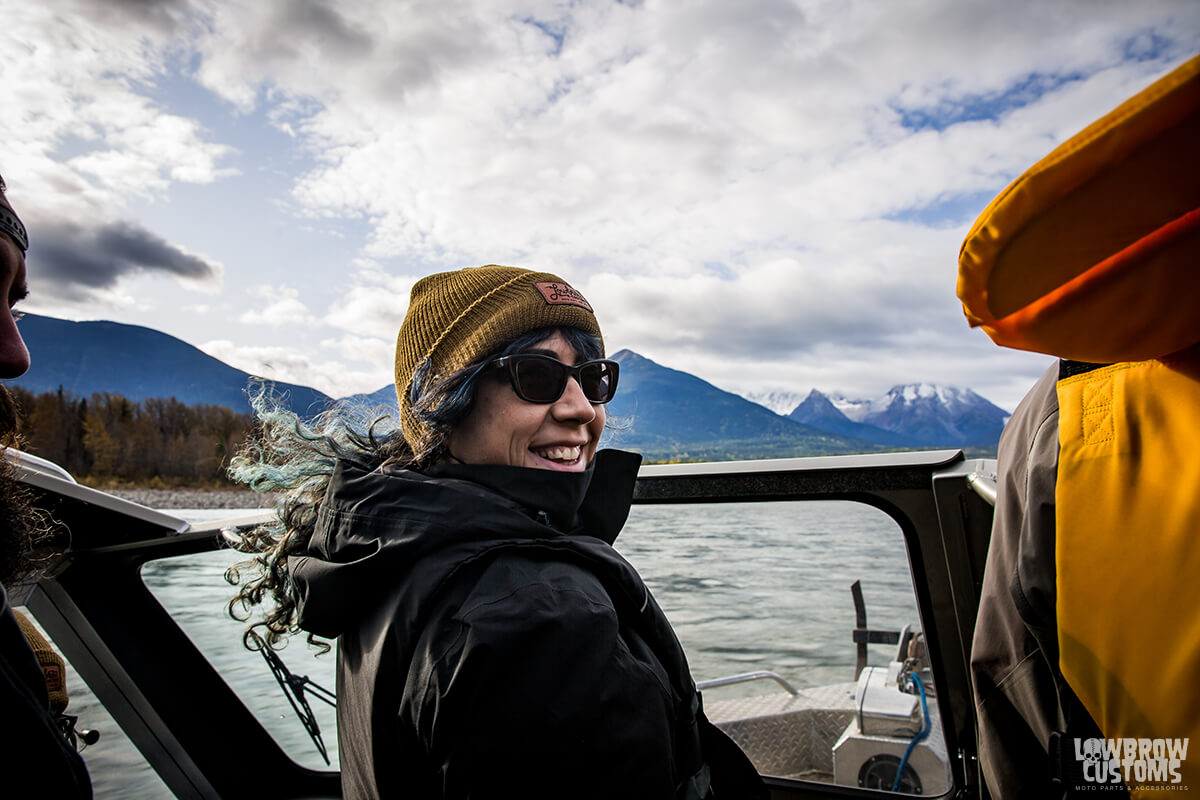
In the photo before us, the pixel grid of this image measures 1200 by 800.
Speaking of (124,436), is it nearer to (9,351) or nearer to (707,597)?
(707,597)

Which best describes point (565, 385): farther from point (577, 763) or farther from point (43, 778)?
point (43, 778)

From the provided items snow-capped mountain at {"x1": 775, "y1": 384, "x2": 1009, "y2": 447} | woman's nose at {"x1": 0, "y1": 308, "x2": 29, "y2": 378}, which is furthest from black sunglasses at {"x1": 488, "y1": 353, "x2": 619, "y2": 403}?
snow-capped mountain at {"x1": 775, "y1": 384, "x2": 1009, "y2": 447}

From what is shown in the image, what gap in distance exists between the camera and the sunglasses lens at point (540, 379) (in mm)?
1343

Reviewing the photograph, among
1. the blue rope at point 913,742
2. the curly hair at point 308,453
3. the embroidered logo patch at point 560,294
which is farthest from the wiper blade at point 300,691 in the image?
the blue rope at point 913,742

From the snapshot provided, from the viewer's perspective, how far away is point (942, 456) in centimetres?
200

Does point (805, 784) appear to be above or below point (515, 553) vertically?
below

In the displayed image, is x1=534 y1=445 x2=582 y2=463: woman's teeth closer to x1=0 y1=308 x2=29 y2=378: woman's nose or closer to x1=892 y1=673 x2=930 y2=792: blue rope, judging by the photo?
x1=0 y1=308 x2=29 y2=378: woman's nose

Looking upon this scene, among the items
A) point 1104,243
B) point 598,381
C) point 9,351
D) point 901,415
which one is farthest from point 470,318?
point 901,415

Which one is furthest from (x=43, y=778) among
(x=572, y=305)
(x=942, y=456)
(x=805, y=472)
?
(x=942, y=456)

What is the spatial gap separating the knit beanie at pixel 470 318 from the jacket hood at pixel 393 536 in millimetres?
277

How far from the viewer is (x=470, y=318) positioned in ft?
4.44

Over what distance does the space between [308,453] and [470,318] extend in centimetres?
51

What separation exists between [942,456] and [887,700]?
1.22 meters

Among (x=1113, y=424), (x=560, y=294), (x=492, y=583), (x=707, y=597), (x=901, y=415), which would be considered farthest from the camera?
(x=901, y=415)
